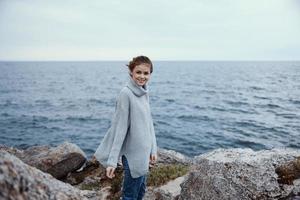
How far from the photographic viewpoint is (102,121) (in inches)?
1204

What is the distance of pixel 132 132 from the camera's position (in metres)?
4.46

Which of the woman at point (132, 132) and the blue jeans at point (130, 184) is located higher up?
the woman at point (132, 132)

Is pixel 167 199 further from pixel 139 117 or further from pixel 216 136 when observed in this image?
pixel 216 136

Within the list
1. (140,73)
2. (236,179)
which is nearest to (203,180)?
(236,179)

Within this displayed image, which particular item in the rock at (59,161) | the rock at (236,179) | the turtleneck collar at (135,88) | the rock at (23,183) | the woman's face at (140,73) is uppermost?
the woman's face at (140,73)

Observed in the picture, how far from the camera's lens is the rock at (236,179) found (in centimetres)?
554

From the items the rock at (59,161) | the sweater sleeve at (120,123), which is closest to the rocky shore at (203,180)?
the sweater sleeve at (120,123)

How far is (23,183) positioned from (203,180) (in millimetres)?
3848

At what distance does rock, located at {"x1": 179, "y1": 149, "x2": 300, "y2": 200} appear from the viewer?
18.2ft

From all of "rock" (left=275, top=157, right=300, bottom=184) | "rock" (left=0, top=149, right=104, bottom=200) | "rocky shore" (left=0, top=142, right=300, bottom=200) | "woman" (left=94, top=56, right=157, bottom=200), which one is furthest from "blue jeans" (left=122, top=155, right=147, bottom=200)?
"rock" (left=275, top=157, right=300, bottom=184)

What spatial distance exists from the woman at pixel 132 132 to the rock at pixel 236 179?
1644mm

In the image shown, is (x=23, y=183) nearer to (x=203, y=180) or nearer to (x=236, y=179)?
(x=203, y=180)

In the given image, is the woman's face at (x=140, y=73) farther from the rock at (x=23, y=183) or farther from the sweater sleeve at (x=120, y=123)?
the rock at (x=23, y=183)

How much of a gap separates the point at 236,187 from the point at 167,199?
1658 millimetres
